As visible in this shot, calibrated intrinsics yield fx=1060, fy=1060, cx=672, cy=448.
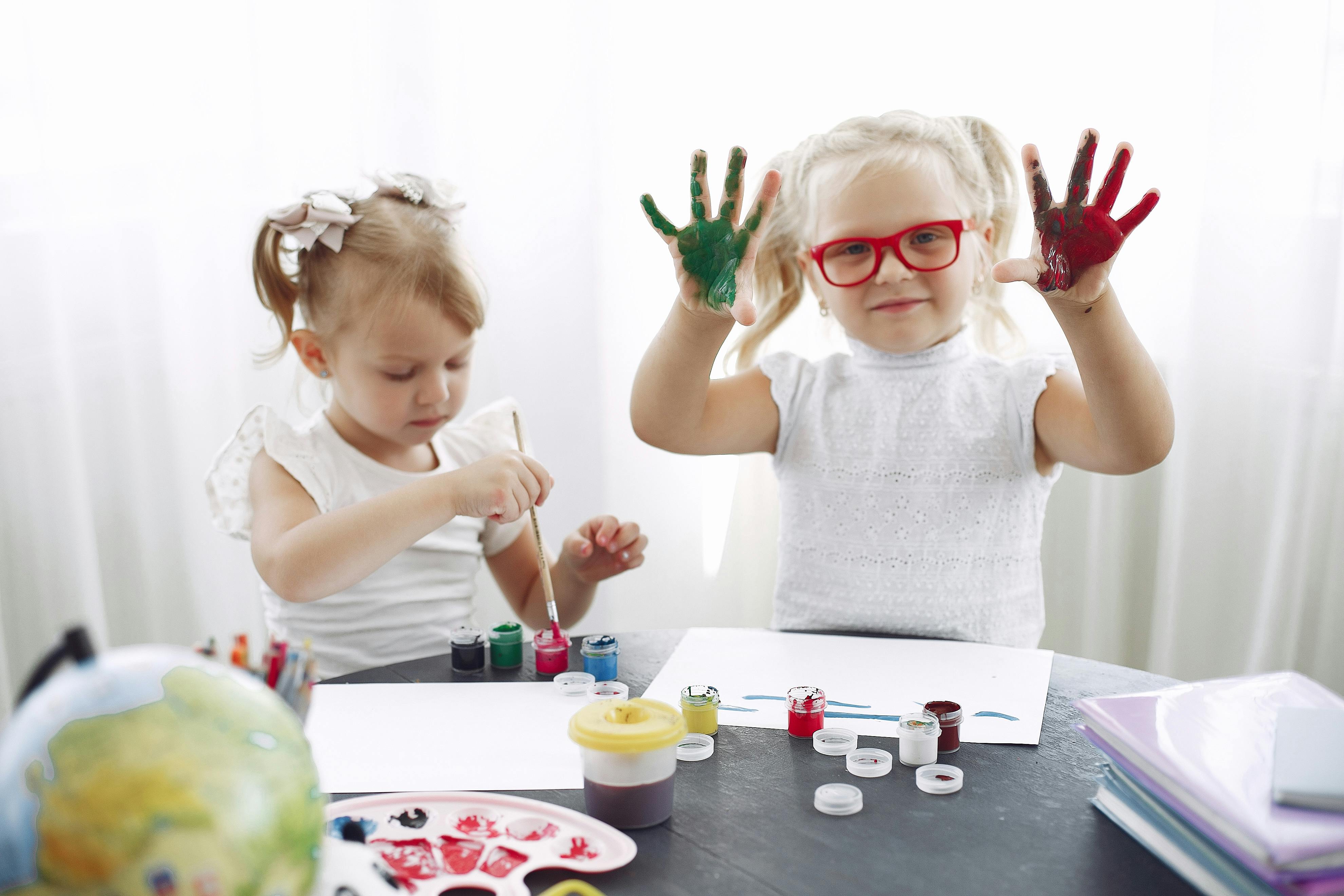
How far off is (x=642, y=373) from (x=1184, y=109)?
3.35 ft

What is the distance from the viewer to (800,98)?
1.72 meters

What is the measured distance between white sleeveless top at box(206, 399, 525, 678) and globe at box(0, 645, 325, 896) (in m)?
0.72

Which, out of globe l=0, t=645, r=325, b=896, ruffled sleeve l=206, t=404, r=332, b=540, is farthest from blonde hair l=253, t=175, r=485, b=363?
globe l=0, t=645, r=325, b=896

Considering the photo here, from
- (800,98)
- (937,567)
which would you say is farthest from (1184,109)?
(937,567)

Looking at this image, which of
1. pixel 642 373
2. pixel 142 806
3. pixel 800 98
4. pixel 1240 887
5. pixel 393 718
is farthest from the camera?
pixel 800 98

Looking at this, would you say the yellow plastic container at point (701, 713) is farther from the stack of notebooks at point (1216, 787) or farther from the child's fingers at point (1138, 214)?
the child's fingers at point (1138, 214)

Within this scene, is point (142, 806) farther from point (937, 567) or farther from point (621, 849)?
point (937, 567)

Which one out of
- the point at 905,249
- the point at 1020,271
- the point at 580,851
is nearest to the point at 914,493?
the point at 905,249

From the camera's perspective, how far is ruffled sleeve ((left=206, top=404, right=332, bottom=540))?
1.17 meters

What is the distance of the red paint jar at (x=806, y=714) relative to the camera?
79cm

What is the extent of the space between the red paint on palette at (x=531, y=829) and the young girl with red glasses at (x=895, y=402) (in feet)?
1.70

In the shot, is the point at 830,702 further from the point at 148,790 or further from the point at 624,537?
the point at 148,790

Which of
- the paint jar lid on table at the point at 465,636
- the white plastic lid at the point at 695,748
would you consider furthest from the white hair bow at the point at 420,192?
the white plastic lid at the point at 695,748

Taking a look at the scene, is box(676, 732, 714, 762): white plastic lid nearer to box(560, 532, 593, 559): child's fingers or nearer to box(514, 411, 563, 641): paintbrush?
box(514, 411, 563, 641): paintbrush
